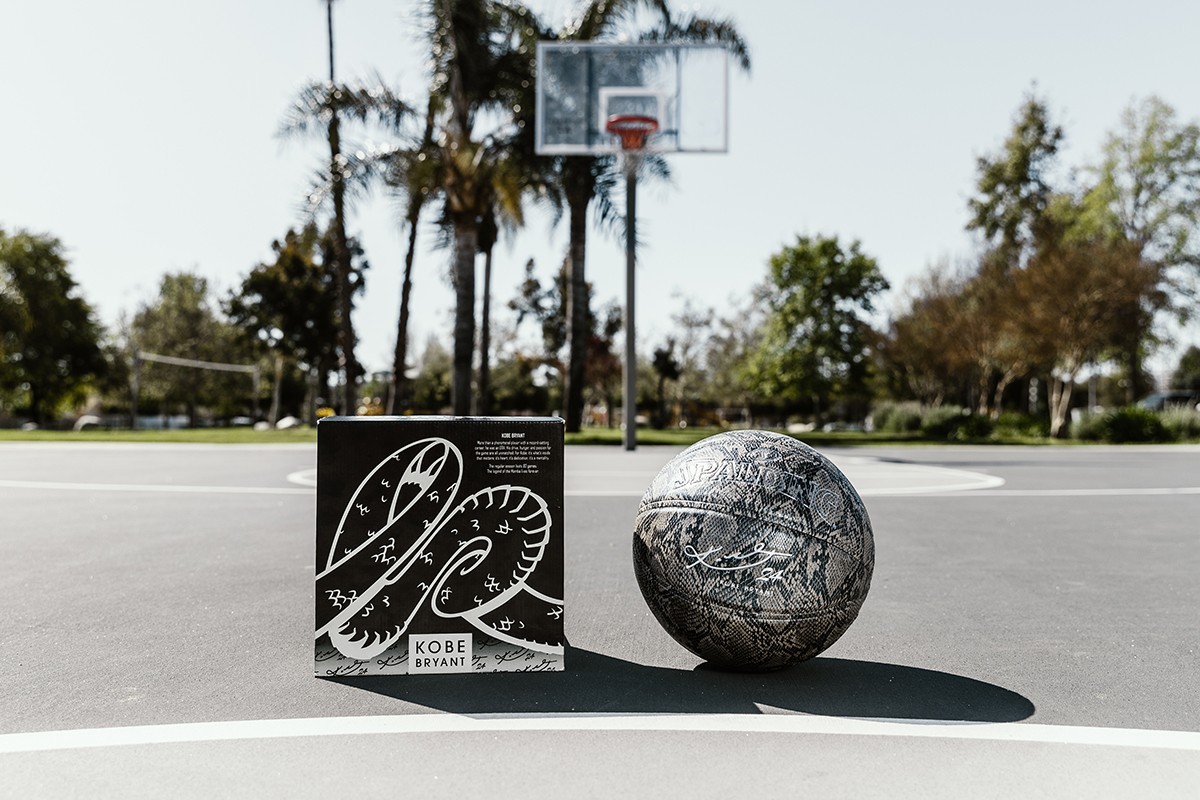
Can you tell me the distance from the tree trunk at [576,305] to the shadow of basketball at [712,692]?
72.4 feet

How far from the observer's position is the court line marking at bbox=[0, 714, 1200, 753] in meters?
Answer: 3.62

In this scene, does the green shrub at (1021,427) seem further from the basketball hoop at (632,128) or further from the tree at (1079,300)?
the basketball hoop at (632,128)

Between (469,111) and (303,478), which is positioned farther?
(469,111)

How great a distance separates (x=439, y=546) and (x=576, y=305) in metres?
22.6

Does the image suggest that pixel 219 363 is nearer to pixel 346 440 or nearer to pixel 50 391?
pixel 50 391

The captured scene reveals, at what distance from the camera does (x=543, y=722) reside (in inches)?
151

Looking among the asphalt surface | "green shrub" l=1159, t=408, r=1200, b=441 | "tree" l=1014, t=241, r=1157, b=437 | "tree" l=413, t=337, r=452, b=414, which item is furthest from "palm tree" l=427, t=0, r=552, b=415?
"tree" l=413, t=337, r=452, b=414

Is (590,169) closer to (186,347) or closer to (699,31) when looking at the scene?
(699,31)

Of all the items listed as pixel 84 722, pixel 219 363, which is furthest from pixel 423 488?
pixel 219 363

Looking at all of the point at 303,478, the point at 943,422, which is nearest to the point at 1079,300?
the point at 943,422

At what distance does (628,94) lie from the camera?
22.1 meters

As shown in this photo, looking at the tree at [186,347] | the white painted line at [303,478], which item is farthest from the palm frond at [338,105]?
the tree at [186,347]
